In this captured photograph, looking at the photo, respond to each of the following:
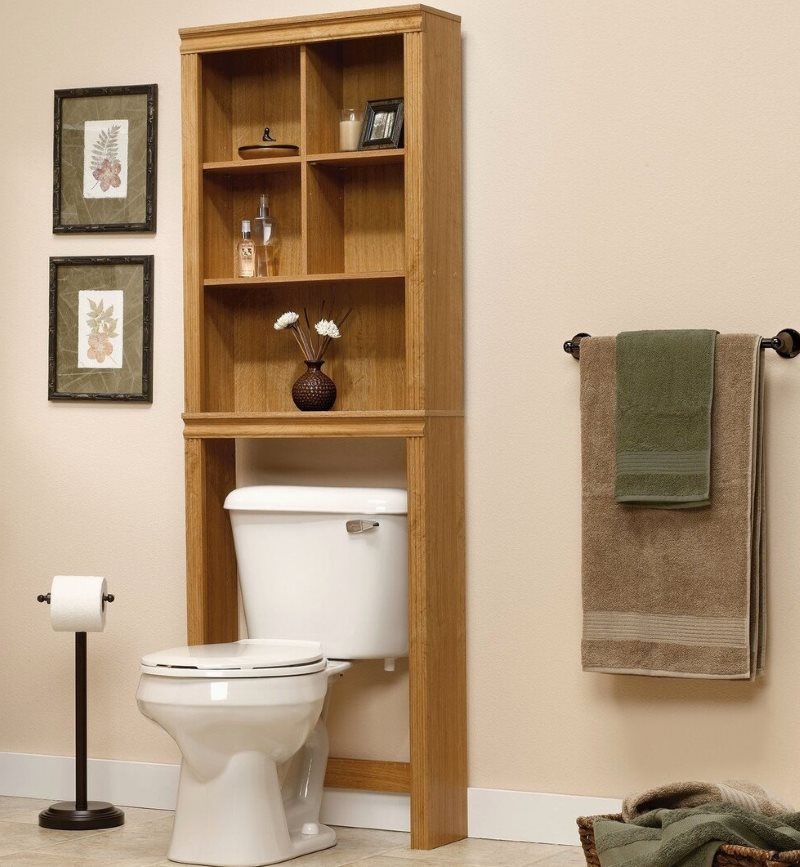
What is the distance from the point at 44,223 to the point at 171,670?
137 cm

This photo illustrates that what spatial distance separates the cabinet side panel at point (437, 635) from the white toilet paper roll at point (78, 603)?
776 millimetres

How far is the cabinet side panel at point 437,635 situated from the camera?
10.2ft

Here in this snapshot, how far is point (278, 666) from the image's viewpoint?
115 inches

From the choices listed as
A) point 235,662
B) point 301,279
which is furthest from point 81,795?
point 301,279

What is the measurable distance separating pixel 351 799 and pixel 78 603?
0.80 m

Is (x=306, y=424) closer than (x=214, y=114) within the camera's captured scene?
Yes

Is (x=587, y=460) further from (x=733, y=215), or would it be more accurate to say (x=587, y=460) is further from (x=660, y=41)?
(x=660, y=41)

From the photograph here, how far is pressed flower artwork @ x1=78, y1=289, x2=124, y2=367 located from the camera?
3.59 meters

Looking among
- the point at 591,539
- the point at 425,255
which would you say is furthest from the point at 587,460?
the point at 425,255

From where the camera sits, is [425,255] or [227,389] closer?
[425,255]

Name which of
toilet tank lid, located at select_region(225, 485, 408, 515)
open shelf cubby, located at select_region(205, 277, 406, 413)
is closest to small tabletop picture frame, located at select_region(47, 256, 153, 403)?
open shelf cubby, located at select_region(205, 277, 406, 413)

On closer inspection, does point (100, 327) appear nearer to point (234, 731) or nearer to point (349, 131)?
point (349, 131)

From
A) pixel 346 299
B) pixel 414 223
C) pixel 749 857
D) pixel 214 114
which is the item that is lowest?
pixel 749 857

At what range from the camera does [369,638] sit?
3.21 metres
